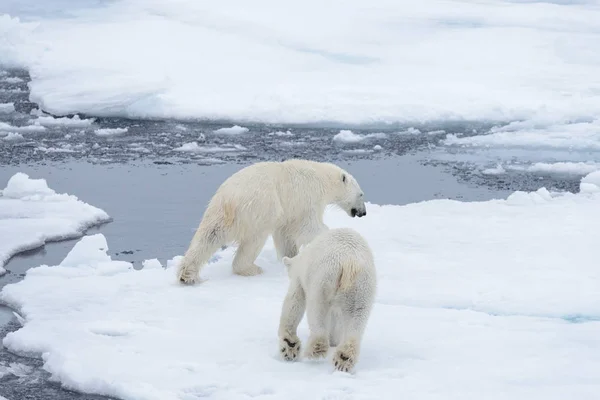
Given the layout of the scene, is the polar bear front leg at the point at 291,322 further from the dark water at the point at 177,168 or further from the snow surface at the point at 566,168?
the snow surface at the point at 566,168

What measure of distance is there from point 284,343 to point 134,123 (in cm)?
822

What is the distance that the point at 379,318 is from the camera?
5156 millimetres

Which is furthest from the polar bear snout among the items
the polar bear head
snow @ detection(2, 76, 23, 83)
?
snow @ detection(2, 76, 23, 83)

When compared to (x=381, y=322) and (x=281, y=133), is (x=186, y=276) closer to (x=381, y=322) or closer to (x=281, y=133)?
(x=381, y=322)

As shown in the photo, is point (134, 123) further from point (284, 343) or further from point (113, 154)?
point (284, 343)

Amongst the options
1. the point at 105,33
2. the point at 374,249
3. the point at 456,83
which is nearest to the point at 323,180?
the point at 374,249

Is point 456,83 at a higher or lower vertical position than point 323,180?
higher

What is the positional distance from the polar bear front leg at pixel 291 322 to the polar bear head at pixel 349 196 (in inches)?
98.5

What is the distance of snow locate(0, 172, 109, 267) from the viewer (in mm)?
7219

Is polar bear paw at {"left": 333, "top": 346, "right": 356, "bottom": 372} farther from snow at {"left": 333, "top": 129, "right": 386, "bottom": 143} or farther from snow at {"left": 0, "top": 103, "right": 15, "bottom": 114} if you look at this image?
snow at {"left": 0, "top": 103, "right": 15, "bottom": 114}

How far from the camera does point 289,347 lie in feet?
14.5

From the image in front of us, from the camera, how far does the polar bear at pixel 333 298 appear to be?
4.27 meters

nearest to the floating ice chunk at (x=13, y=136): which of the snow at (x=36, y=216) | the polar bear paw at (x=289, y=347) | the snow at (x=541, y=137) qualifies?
the snow at (x=36, y=216)

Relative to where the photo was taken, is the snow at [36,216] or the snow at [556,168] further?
the snow at [556,168]
